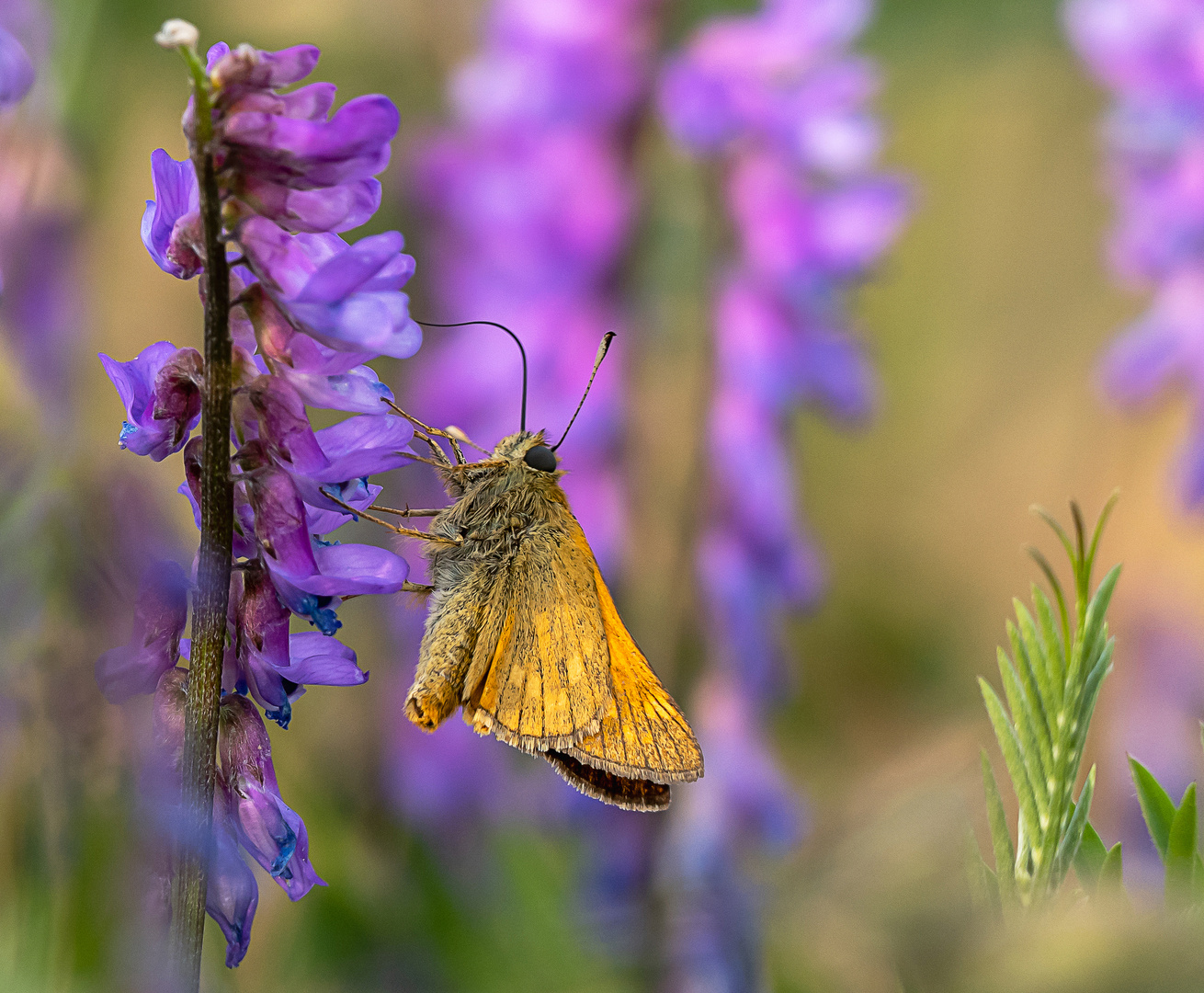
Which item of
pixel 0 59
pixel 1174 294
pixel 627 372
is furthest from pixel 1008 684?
pixel 1174 294

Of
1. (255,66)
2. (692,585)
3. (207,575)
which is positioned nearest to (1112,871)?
(207,575)

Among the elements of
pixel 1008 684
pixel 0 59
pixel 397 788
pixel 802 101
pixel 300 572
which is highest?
pixel 802 101

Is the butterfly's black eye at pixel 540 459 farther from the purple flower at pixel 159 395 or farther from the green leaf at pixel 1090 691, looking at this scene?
the green leaf at pixel 1090 691

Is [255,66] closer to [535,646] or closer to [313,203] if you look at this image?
[313,203]

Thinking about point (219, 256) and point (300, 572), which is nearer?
point (219, 256)

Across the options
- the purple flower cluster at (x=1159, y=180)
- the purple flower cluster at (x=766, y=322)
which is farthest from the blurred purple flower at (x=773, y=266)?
the purple flower cluster at (x=1159, y=180)

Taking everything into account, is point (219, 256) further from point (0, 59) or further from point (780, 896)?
point (780, 896)

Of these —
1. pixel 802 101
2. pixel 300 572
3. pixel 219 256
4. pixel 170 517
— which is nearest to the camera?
pixel 219 256
